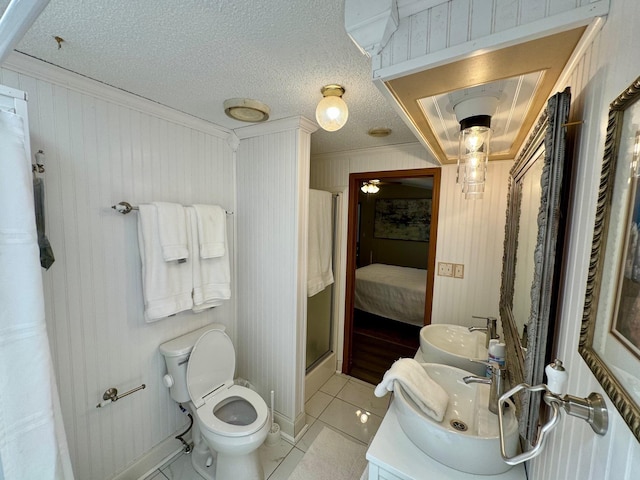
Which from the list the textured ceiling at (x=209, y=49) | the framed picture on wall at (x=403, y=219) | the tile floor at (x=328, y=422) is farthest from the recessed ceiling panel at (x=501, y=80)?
the framed picture on wall at (x=403, y=219)

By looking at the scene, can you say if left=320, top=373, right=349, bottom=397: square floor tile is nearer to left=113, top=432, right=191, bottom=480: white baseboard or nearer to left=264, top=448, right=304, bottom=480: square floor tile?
left=264, top=448, right=304, bottom=480: square floor tile

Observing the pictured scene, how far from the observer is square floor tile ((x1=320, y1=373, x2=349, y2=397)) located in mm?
2457

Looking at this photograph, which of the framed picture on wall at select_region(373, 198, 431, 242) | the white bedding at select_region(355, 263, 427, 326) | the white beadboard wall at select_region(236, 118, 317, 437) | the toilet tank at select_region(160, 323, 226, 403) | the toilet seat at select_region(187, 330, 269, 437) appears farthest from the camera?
the framed picture on wall at select_region(373, 198, 431, 242)

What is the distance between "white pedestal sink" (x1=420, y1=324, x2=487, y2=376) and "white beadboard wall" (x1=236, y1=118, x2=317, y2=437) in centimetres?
86

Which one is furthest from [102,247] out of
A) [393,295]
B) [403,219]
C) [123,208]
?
[403,219]

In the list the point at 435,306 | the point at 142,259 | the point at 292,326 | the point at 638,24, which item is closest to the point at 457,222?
the point at 435,306

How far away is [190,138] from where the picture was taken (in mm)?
1782

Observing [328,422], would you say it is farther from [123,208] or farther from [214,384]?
[123,208]

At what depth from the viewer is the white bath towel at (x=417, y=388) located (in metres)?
1.02

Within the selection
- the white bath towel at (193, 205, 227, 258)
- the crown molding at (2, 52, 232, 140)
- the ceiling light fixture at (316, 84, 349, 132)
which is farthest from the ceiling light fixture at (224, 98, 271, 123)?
the white bath towel at (193, 205, 227, 258)

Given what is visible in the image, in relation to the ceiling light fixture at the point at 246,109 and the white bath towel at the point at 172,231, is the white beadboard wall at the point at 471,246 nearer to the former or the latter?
the ceiling light fixture at the point at 246,109

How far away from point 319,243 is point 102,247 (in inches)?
58.1

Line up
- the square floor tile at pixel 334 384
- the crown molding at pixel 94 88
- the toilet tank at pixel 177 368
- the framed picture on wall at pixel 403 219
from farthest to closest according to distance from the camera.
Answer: the framed picture on wall at pixel 403 219
the square floor tile at pixel 334 384
the toilet tank at pixel 177 368
the crown molding at pixel 94 88

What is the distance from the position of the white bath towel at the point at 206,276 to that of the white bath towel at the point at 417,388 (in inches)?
48.0
